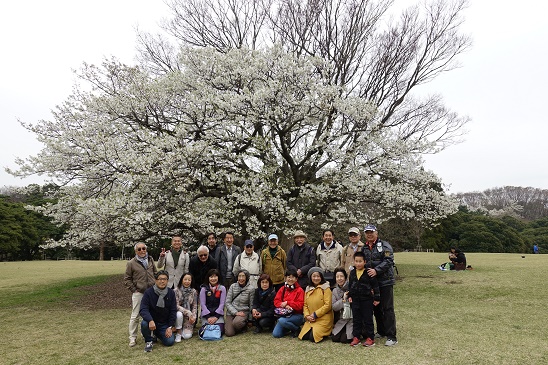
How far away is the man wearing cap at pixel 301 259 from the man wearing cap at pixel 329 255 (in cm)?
21

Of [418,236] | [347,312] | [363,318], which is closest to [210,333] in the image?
[347,312]

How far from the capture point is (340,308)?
20.5 feet

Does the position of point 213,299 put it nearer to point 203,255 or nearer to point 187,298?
point 187,298

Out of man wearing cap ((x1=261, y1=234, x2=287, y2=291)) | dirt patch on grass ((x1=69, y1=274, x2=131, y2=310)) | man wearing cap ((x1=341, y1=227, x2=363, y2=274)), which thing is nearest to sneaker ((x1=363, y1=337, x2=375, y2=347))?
man wearing cap ((x1=341, y1=227, x2=363, y2=274))

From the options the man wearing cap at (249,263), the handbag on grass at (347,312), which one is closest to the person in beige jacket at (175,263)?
the man wearing cap at (249,263)

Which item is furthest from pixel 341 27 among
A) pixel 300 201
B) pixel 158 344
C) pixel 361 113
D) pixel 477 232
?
pixel 477 232

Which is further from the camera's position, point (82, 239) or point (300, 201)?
point (300, 201)

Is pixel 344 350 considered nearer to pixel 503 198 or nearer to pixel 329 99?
pixel 329 99

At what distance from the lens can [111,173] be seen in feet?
34.4

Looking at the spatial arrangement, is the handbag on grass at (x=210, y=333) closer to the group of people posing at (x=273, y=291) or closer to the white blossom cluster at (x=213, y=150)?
the group of people posing at (x=273, y=291)

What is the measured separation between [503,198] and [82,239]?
312 feet

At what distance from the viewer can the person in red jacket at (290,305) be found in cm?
645

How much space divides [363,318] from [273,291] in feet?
5.61

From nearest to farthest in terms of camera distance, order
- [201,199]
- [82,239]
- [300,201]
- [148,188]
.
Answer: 1. [148,188]
2. [82,239]
3. [201,199]
4. [300,201]
